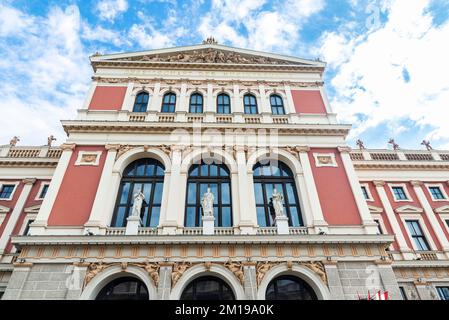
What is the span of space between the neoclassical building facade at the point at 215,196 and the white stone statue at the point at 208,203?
0.20ft

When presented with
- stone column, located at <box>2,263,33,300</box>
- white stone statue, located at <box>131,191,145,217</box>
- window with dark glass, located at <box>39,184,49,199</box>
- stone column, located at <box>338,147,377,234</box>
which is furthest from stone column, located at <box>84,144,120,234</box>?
stone column, located at <box>338,147,377,234</box>

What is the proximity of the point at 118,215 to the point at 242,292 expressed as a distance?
7.45m

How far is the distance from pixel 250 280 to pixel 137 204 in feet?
21.3

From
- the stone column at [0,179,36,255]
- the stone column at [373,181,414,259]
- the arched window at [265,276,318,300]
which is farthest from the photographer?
the stone column at [373,181,414,259]

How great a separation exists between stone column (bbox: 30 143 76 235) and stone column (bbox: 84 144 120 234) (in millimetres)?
2023

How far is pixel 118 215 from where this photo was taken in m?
15.7

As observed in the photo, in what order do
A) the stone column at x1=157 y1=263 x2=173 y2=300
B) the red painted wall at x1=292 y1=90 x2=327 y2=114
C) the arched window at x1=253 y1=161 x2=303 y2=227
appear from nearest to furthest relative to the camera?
the stone column at x1=157 y1=263 x2=173 y2=300 → the arched window at x1=253 y1=161 x2=303 y2=227 → the red painted wall at x1=292 y1=90 x2=327 y2=114

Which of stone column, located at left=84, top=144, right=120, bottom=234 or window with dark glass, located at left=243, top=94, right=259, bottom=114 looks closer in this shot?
stone column, located at left=84, top=144, right=120, bottom=234

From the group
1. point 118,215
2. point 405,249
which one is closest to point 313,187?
point 405,249

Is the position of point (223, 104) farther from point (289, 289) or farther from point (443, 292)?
point (443, 292)

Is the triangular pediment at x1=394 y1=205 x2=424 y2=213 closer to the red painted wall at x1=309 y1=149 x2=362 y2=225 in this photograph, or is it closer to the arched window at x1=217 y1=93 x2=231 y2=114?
the red painted wall at x1=309 y1=149 x2=362 y2=225

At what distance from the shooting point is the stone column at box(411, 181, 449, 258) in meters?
20.2

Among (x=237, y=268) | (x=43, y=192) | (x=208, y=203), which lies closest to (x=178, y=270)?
(x=237, y=268)
